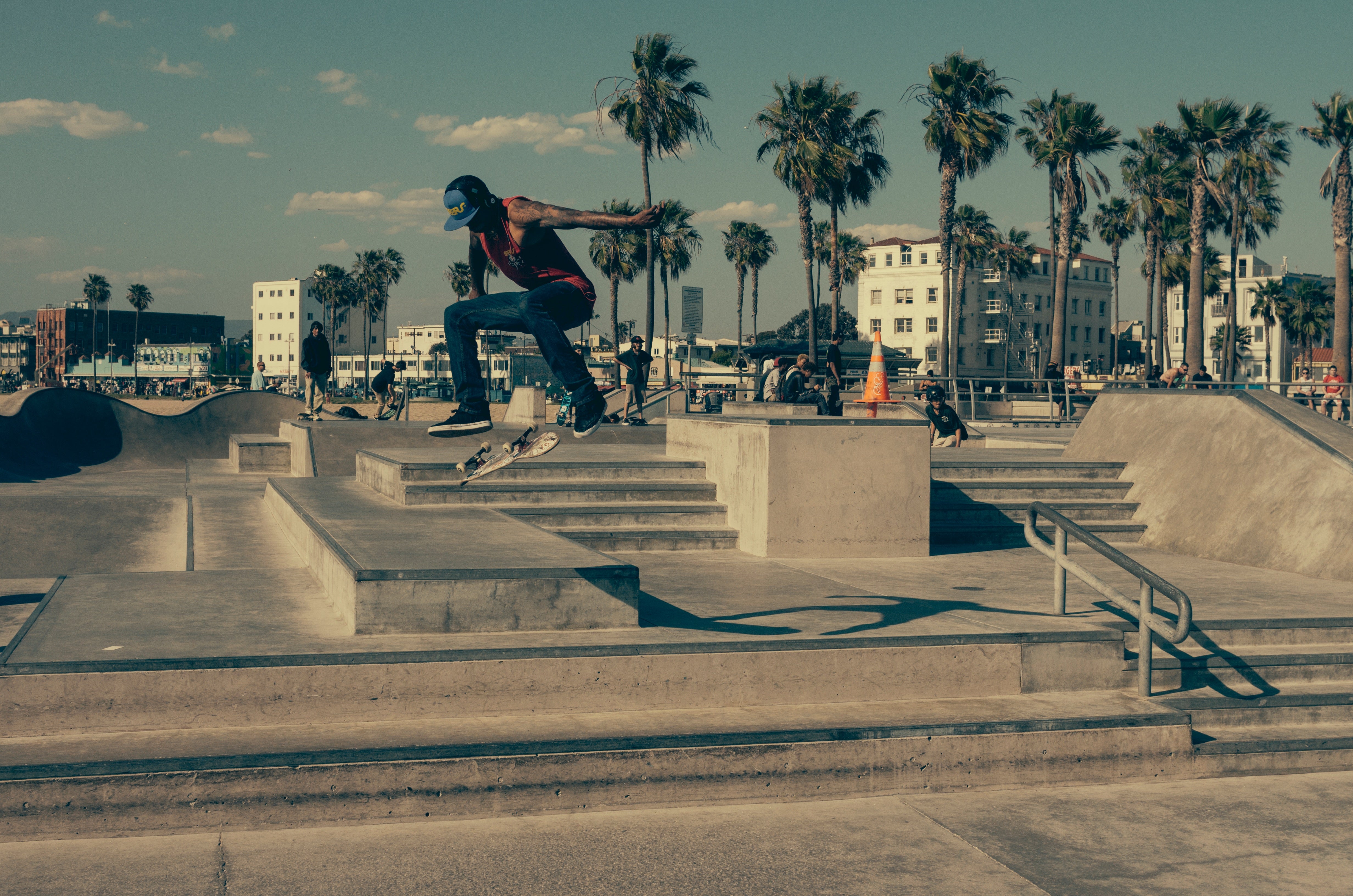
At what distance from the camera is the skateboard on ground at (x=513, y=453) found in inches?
235

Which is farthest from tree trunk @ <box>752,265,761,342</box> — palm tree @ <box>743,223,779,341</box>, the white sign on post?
the white sign on post

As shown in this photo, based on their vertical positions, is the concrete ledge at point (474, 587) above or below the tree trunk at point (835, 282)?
below

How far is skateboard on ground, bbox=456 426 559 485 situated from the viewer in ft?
19.6

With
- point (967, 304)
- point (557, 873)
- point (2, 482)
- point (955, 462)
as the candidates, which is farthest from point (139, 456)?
point (967, 304)

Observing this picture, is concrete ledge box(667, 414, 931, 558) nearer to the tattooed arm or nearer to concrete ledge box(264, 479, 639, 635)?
concrete ledge box(264, 479, 639, 635)

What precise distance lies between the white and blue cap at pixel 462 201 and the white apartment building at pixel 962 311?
95911mm

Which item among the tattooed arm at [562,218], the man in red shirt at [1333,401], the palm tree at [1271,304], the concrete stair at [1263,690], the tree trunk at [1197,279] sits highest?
the palm tree at [1271,304]

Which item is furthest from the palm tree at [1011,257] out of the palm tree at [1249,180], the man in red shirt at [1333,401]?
the man in red shirt at [1333,401]

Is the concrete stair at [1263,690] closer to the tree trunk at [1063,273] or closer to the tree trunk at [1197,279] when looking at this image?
the tree trunk at [1197,279]

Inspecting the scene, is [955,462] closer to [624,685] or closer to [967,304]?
[624,685]

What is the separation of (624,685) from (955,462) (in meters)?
7.73

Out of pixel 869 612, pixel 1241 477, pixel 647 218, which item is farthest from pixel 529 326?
pixel 1241 477

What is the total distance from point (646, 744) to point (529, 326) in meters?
2.17

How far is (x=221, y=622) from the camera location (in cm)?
607
